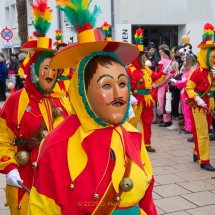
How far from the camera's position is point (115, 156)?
2.18 m

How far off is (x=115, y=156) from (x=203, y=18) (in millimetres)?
17134

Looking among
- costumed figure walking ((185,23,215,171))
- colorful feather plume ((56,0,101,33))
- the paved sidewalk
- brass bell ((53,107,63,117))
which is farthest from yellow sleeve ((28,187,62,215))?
costumed figure walking ((185,23,215,171))

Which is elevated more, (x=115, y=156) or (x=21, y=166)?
(x=115, y=156)

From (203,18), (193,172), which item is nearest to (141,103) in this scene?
(193,172)

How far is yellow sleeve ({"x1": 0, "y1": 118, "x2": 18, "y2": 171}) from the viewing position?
125 inches

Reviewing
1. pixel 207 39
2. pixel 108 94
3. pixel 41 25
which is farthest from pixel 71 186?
pixel 207 39

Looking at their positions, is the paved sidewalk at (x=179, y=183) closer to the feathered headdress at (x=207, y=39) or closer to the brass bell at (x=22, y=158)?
the brass bell at (x=22, y=158)

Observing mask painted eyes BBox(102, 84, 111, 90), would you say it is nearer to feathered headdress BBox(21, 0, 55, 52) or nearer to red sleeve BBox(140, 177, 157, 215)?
red sleeve BBox(140, 177, 157, 215)

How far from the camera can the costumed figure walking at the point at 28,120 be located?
3221mm

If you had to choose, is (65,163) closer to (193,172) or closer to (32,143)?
(32,143)

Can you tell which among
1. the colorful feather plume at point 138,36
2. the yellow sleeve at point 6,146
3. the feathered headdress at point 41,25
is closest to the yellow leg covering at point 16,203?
the yellow sleeve at point 6,146

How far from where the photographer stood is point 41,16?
11.6 ft

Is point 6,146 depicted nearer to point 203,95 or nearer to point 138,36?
point 203,95

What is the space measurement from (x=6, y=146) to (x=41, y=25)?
1.13m
